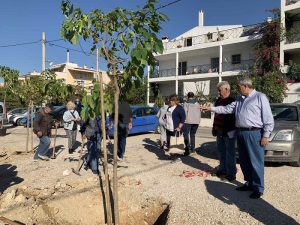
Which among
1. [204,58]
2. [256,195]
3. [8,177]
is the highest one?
[204,58]

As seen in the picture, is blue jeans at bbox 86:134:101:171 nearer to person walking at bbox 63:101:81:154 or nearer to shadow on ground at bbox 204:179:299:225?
shadow on ground at bbox 204:179:299:225

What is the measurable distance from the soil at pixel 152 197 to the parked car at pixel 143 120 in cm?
730

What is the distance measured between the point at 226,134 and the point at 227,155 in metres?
0.41


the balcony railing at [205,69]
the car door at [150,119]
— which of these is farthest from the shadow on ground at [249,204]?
the balcony railing at [205,69]

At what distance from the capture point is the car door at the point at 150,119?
1614 centimetres

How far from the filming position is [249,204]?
513 centimetres

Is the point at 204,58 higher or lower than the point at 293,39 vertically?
lower

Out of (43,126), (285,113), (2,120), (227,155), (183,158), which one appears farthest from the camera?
(2,120)

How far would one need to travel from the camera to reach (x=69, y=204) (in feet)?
18.9

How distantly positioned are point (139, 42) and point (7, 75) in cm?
921

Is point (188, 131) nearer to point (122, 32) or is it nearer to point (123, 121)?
point (123, 121)

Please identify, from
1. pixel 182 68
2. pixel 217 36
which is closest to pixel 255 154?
pixel 217 36

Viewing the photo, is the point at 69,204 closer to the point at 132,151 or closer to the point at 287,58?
the point at 132,151

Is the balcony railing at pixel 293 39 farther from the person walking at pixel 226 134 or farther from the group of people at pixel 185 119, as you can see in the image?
the person walking at pixel 226 134
